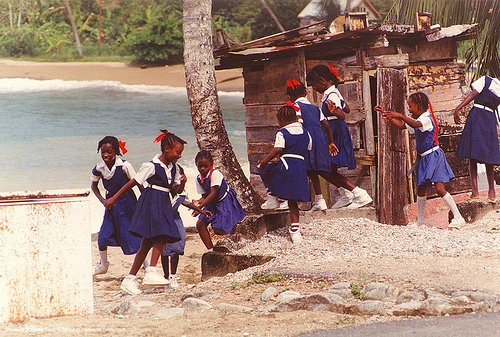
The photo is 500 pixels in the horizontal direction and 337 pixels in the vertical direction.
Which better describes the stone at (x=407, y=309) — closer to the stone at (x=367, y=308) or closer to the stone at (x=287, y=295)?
the stone at (x=367, y=308)

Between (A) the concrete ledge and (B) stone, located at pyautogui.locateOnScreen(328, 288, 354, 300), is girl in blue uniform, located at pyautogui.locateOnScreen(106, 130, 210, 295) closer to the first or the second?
(A) the concrete ledge

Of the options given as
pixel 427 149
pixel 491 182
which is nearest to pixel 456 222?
pixel 427 149

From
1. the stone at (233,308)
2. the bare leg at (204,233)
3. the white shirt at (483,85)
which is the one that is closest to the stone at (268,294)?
the stone at (233,308)

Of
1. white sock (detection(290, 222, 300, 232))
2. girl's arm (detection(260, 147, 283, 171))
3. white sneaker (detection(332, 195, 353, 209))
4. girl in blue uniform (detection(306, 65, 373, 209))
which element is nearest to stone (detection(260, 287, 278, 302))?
white sock (detection(290, 222, 300, 232))

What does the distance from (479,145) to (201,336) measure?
5.70 meters

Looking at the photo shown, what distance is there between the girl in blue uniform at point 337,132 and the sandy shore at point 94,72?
30779 mm

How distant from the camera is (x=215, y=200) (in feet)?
28.3

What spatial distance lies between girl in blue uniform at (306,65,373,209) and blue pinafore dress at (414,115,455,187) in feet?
2.39

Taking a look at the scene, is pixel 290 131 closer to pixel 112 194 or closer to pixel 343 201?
pixel 343 201

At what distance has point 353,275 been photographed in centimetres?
641

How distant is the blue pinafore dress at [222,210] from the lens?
28.0 feet

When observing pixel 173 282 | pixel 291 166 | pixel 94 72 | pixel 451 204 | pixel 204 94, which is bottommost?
pixel 173 282

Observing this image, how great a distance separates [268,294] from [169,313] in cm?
95

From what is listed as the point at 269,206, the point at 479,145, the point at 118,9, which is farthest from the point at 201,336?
the point at 118,9
